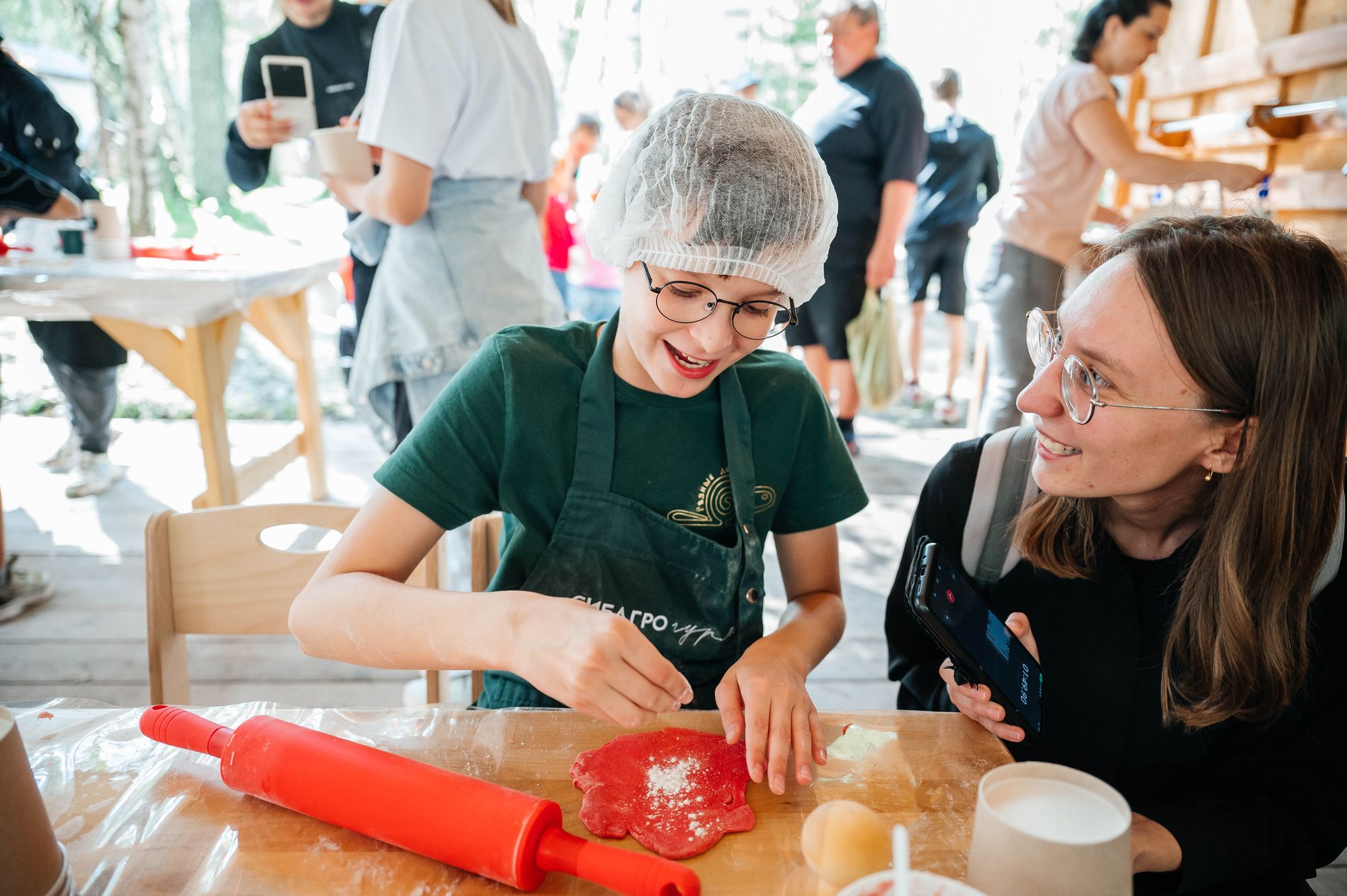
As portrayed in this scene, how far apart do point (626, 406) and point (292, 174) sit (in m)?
1.91

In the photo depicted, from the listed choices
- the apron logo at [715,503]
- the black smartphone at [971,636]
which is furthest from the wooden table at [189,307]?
the black smartphone at [971,636]

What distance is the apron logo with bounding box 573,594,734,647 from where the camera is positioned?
1.39 metres

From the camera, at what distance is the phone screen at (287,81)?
2771 millimetres

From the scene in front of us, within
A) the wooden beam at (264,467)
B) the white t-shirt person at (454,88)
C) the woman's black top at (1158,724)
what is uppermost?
the white t-shirt person at (454,88)

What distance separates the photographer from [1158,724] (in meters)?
1.26

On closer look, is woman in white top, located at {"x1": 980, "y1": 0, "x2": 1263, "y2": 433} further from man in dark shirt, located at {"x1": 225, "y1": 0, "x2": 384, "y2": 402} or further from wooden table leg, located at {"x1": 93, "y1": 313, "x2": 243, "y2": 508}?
wooden table leg, located at {"x1": 93, "y1": 313, "x2": 243, "y2": 508}

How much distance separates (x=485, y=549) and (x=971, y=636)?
826 mm

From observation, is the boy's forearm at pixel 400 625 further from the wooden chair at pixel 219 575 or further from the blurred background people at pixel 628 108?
the blurred background people at pixel 628 108

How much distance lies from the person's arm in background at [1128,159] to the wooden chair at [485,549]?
287cm

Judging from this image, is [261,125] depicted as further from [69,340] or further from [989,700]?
[989,700]

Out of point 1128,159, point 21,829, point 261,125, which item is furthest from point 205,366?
point 1128,159

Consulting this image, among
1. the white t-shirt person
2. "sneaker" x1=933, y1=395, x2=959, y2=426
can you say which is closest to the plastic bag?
"sneaker" x1=933, y1=395, x2=959, y2=426

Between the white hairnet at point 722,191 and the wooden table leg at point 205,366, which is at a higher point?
the white hairnet at point 722,191

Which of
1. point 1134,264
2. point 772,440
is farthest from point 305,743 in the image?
point 1134,264
